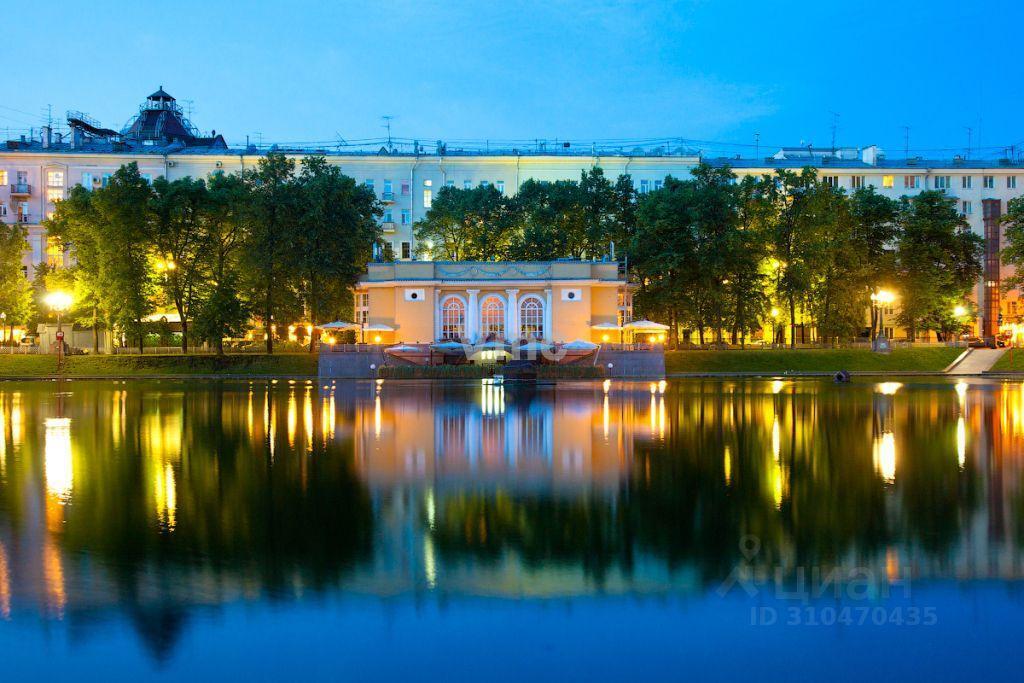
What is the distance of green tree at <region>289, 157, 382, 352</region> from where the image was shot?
211 ft

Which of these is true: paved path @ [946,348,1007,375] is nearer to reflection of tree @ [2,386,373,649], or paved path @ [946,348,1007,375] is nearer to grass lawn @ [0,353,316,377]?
grass lawn @ [0,353,316,377]

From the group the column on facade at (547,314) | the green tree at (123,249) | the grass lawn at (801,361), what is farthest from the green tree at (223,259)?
the grass lawn at (801,361)

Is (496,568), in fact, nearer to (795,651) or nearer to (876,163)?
(795,651)

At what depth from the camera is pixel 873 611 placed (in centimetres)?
891

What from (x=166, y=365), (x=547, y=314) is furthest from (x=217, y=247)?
(x=547, y=314)

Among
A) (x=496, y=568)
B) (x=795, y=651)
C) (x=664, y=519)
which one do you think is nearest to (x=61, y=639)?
(x=496, y=568)

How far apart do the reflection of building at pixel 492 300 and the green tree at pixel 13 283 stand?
89.3ft

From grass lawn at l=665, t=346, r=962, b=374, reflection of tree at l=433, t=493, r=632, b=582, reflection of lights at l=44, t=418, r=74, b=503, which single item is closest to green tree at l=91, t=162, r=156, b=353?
grass lawn at l=665, t=346, r=962, b=374

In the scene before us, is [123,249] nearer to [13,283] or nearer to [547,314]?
[13,283]

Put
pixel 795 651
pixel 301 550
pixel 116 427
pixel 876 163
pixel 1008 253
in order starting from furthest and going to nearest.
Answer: pixel 876 163
pixel 1008 253
pixel 116 427
pixel 301 550
pixel 795 651

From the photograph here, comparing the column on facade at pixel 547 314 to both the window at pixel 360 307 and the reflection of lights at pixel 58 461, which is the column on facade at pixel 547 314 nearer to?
the window at pixel 360 307

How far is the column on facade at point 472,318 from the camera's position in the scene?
64500 millimetres

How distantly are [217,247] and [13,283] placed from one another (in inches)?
638

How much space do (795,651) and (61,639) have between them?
22.2ft
